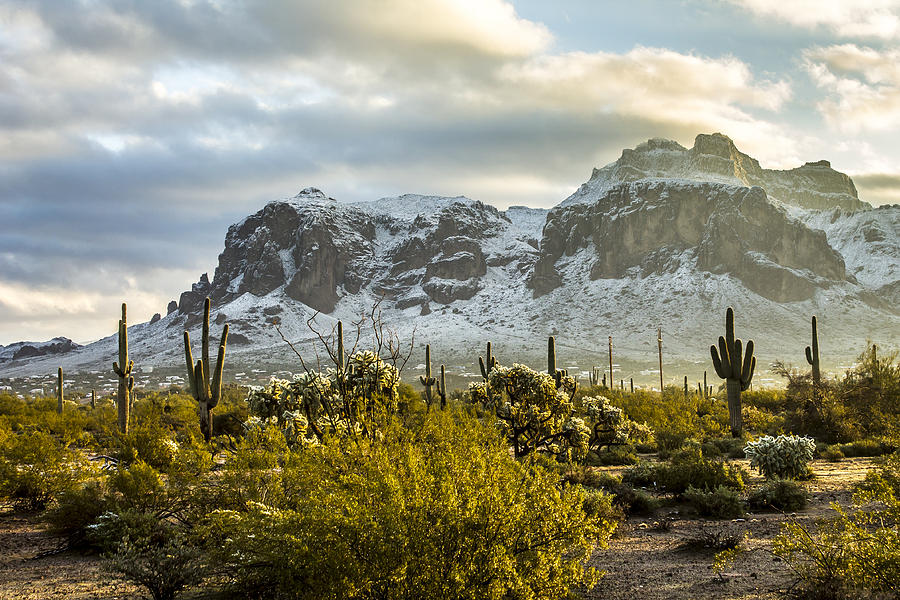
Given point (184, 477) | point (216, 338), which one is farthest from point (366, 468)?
point (216, 338)

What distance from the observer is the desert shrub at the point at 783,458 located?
42.6 feet

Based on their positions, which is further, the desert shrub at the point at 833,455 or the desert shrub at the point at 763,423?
the desert shrub at the point at 763,423

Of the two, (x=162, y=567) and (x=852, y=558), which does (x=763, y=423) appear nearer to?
(x=852, y=558)

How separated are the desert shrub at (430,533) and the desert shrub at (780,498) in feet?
23.0

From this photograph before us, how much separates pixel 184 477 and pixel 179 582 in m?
2.59

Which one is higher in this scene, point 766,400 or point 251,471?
point 251,471

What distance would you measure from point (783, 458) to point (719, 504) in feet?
12.0

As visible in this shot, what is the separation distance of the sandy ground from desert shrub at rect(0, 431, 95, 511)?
45cm

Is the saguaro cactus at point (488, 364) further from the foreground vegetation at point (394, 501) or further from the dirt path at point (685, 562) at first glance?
the dirt path at point (685, 562)

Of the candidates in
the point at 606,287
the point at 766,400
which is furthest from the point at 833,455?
the point at 606,287

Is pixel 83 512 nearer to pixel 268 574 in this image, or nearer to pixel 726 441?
pixel 268 574

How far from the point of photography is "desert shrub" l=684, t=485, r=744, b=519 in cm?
1034

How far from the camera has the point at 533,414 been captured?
12898 mm

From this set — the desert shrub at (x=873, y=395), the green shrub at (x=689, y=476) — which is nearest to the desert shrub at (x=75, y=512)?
the green shrub at (x=689, y=476)
